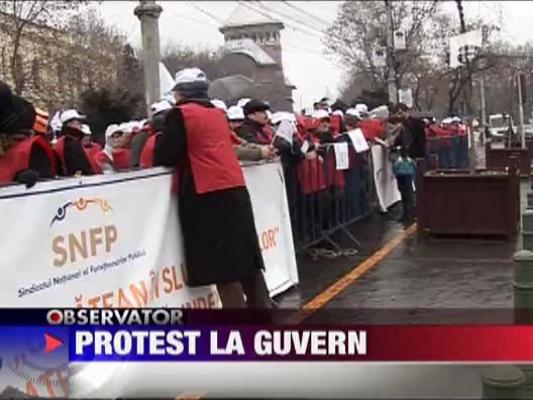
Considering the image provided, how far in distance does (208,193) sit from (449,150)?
57.3ft

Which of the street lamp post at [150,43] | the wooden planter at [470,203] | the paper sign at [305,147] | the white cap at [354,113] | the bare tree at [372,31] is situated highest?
the bare tree at [372,31]

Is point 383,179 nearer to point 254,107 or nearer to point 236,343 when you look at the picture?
point 254,107

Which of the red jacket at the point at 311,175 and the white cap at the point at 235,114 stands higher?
the white cap at the point at 235,114

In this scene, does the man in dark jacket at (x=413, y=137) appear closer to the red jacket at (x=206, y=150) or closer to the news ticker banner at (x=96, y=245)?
the news ticker banner at (x=96, y=245)

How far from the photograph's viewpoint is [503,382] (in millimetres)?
2699

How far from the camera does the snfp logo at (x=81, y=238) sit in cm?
439

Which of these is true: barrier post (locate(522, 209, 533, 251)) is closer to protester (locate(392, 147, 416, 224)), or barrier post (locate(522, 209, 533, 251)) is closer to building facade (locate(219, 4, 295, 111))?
protester (locate(392, 147, 416, 224))

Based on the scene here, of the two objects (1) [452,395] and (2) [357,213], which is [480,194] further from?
(1) [452,395]

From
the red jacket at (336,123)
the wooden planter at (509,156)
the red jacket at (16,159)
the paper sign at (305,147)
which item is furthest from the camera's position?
the red jacket at (336,123)

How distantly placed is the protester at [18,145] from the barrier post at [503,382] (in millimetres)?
2763

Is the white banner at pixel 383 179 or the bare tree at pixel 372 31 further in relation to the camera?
the bare tree at pixel 372 31

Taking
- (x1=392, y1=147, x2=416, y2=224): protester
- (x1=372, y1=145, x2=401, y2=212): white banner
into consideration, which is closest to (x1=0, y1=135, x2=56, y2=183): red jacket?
(x1=392, y1=147, x2=416, y2=224): protester

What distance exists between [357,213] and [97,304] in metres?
8.61

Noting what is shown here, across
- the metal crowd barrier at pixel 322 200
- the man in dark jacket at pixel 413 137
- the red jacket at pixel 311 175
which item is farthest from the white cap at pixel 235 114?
the man in dark jacket at pixel 413 137
